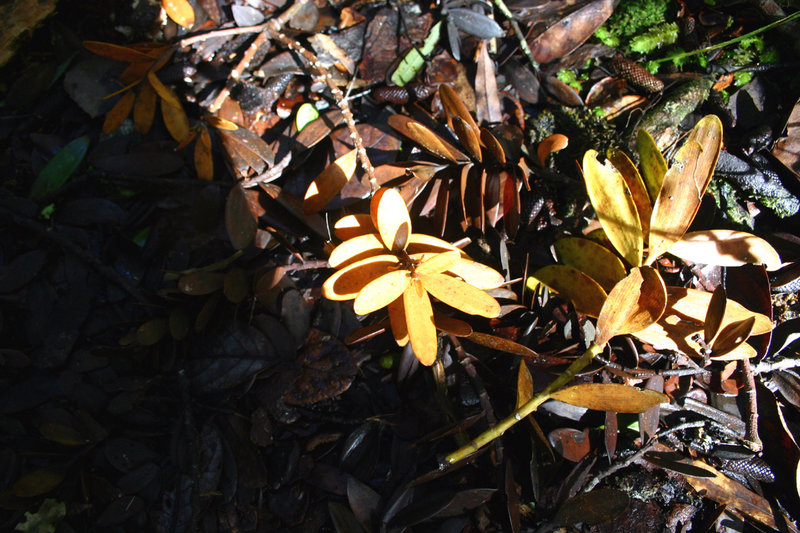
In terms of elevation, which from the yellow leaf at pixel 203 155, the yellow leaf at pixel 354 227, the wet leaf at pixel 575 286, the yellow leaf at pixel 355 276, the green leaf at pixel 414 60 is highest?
the green leaf at pixel 414 60

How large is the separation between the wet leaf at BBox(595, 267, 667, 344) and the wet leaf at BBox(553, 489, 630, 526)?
41cm

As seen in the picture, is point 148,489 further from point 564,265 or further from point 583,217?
point 583,217

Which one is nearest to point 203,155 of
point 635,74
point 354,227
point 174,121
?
point 174,121

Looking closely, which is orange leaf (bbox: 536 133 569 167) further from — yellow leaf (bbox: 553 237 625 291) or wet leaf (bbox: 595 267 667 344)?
wet leaf (bbox: 595 267 667 344)

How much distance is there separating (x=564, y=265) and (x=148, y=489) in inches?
55.4

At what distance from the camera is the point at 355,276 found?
3.85ft

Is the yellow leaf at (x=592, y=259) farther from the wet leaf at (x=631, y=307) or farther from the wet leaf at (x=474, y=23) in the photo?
the wet leaf at (x=474, y=23)

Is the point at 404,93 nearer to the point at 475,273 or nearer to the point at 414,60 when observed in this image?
the point at 414,60

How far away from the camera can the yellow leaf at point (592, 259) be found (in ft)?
4.45

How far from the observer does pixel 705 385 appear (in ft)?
4.83

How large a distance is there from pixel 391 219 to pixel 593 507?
3.01ft

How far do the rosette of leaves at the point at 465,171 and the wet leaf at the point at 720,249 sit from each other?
0.47 meters

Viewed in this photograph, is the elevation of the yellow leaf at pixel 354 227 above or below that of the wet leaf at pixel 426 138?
below

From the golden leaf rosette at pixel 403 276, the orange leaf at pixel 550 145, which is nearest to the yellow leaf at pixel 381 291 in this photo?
the golden leaf rosette at pixel 403 276
